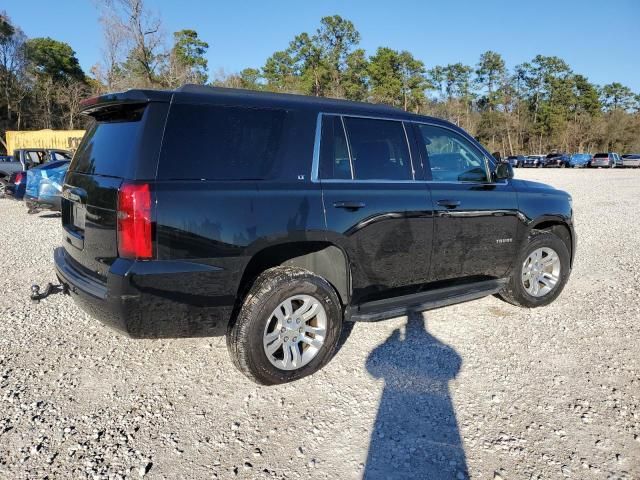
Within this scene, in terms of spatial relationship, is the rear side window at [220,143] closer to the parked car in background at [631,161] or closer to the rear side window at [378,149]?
the rear side window at [378,149]

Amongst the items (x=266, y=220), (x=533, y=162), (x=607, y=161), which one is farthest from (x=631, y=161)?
(x=266, y=220)

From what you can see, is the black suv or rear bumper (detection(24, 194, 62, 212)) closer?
the black suv

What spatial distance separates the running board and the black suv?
15 millimetres

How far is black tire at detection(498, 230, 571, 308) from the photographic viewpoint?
15.0ft

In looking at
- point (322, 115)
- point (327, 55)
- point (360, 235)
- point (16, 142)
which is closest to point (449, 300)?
point (360, 235)

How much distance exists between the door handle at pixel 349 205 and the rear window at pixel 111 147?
1376 millimetres

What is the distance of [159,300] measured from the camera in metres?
2.78

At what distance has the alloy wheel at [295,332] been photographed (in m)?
3.18

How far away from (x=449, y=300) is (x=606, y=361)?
1260 mm

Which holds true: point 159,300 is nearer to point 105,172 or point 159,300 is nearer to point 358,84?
point 105,172

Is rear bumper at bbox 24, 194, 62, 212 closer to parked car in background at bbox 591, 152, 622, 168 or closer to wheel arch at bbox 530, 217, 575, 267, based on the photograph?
wheel arch at bbox 530, 217, 575, 267

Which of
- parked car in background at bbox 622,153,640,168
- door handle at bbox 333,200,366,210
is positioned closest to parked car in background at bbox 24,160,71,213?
door handle at bbox 333,200,366,210

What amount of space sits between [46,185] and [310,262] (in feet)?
28.4

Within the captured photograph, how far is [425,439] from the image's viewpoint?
265 centimetres
